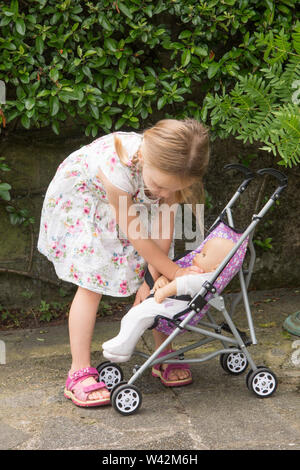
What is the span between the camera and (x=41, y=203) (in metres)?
3.96

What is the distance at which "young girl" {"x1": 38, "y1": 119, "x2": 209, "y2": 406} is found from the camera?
109 inches

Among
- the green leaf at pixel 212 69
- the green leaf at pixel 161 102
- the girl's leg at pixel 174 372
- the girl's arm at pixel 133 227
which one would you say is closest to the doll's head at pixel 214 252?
the girl's arm at pixel 133 227

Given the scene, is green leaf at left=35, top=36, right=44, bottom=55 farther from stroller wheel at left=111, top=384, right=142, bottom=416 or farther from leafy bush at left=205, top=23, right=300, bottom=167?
stroller wheel at left=111, top=384, right=142, bottom=416

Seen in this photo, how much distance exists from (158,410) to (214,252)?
729 mm

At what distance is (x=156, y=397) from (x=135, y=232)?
77 centimetres

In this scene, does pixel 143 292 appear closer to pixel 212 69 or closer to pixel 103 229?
pixel 103 229

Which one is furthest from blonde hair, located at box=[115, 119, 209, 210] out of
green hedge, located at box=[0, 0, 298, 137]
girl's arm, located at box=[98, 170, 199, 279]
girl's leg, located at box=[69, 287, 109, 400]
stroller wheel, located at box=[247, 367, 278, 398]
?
green hedge, located at box=[0, 0, 298, 137]

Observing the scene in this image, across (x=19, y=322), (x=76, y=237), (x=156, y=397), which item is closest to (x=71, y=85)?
→ (x=76, y=237)

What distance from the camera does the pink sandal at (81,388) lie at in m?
2.80

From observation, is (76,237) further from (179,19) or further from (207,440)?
(179,19)

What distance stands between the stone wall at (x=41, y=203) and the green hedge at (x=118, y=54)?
18 cm

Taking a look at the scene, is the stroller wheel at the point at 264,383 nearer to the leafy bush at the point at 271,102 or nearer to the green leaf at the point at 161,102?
the leafy bush at the point at 271,102

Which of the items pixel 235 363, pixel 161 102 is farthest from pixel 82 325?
pixel 161 102

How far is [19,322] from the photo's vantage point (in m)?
3.93
